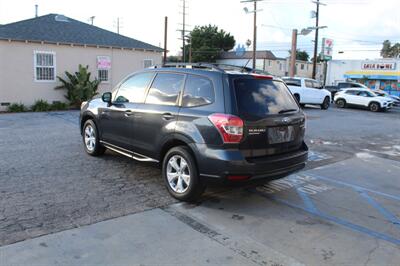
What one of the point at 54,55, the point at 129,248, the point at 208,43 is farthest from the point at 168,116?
the point at 208,43

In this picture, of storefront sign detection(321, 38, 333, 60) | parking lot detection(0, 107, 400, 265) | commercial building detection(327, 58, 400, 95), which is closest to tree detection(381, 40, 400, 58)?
commercial building detection(327, 58, 400, 95)

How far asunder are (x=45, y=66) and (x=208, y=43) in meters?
55.9

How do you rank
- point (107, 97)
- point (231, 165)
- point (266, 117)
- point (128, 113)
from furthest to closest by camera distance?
point (107, 97), point (128, 113), point (266, 117), point (231, 165)

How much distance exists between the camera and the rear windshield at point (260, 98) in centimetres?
465

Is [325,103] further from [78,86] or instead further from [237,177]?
[237,177]

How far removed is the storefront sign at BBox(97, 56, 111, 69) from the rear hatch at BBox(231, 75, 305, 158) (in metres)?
15.0

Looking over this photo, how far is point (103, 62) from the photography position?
18.9 metres

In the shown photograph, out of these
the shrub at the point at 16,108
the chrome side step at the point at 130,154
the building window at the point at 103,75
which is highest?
the building window at the point at 103,75

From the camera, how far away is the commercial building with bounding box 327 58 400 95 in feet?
134

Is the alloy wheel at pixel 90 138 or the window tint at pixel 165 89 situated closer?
the window tint at pixel 165 89

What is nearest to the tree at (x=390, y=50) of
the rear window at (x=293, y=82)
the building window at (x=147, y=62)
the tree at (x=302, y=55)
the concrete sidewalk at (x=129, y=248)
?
the tree at (x=302, y=55)

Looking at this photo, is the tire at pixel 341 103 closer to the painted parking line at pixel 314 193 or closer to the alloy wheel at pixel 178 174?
the painted parking line at pixel 314 193

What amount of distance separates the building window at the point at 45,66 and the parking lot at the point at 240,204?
31.8 feet

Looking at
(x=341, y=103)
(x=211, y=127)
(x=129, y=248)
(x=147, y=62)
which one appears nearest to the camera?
(x=129, y=248)
